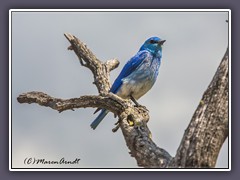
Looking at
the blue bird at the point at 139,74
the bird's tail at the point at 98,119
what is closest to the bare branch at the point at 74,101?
the bird's tail at the point at 98,119

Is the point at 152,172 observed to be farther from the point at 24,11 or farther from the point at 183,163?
the point at 24,11

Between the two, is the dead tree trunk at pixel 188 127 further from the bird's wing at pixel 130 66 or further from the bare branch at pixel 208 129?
the bird's wing at pixel 130 66

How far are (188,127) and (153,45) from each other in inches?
89.7

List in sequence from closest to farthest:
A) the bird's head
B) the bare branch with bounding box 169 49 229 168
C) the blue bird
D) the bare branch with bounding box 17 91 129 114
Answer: the bare branch with bounding box 169 49 229 168 < the bare branch with bounding box 17 91 129 114 < the blue bird < the bird's head

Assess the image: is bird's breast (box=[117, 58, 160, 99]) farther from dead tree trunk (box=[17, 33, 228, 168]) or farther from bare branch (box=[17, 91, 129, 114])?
bare branch (box=[17, 91, 129, 114])

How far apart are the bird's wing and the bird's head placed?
10cm

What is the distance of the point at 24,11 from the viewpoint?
4.59m

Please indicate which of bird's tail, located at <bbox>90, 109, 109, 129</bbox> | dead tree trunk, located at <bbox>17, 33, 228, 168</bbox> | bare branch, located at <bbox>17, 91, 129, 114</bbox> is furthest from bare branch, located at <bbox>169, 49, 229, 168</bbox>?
bird's tail, located at <bbox>90, 109, 109, 129</bbox>

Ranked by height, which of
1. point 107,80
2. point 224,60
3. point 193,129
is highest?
point 107,80

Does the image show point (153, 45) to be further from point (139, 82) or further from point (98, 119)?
point (98, 119)

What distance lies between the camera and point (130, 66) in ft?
19.3

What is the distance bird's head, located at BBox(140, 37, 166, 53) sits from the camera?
593 centimetres
